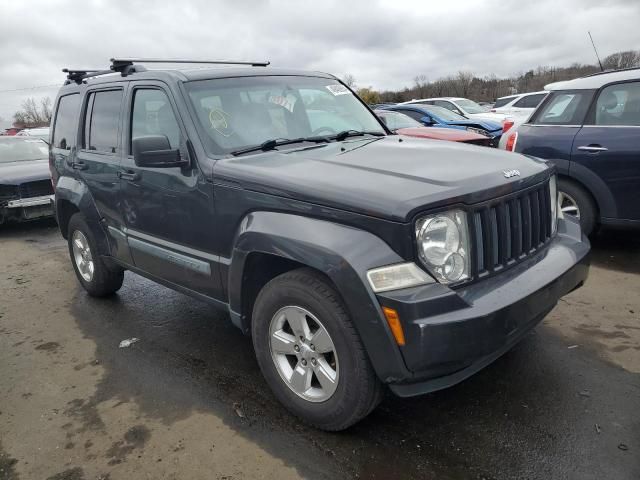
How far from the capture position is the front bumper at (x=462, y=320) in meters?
2.27

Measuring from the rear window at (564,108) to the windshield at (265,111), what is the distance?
105 inches

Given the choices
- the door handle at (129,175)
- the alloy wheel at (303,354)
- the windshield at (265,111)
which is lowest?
the alloy wheel at (303,354)

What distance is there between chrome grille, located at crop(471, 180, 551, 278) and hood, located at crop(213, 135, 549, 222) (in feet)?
0.24

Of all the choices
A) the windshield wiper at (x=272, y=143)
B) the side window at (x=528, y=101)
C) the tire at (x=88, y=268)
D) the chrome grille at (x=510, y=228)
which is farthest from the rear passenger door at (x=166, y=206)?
the side window at (x=528, y=101)

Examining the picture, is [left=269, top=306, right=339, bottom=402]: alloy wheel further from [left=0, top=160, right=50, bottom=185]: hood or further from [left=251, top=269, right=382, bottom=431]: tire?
[left=0, top=160, right=50, bottom=185]: hood

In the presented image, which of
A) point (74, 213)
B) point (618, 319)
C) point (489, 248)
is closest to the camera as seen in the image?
point (489, 248)

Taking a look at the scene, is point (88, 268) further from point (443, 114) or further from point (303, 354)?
point (443, 114)

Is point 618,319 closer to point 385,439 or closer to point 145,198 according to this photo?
point 385,439

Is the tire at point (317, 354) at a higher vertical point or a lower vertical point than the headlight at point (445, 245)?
lower

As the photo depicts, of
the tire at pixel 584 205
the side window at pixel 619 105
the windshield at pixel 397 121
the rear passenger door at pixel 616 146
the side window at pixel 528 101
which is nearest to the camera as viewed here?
the rear passenger door at pixel 616 146

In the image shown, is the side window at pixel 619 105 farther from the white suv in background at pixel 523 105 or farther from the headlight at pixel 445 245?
the white suv in background at pixel 523 105

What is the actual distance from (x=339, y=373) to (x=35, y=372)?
8.07 feet

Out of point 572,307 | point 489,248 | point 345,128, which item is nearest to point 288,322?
point 489,248

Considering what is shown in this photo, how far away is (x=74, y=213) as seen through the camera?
508cm
